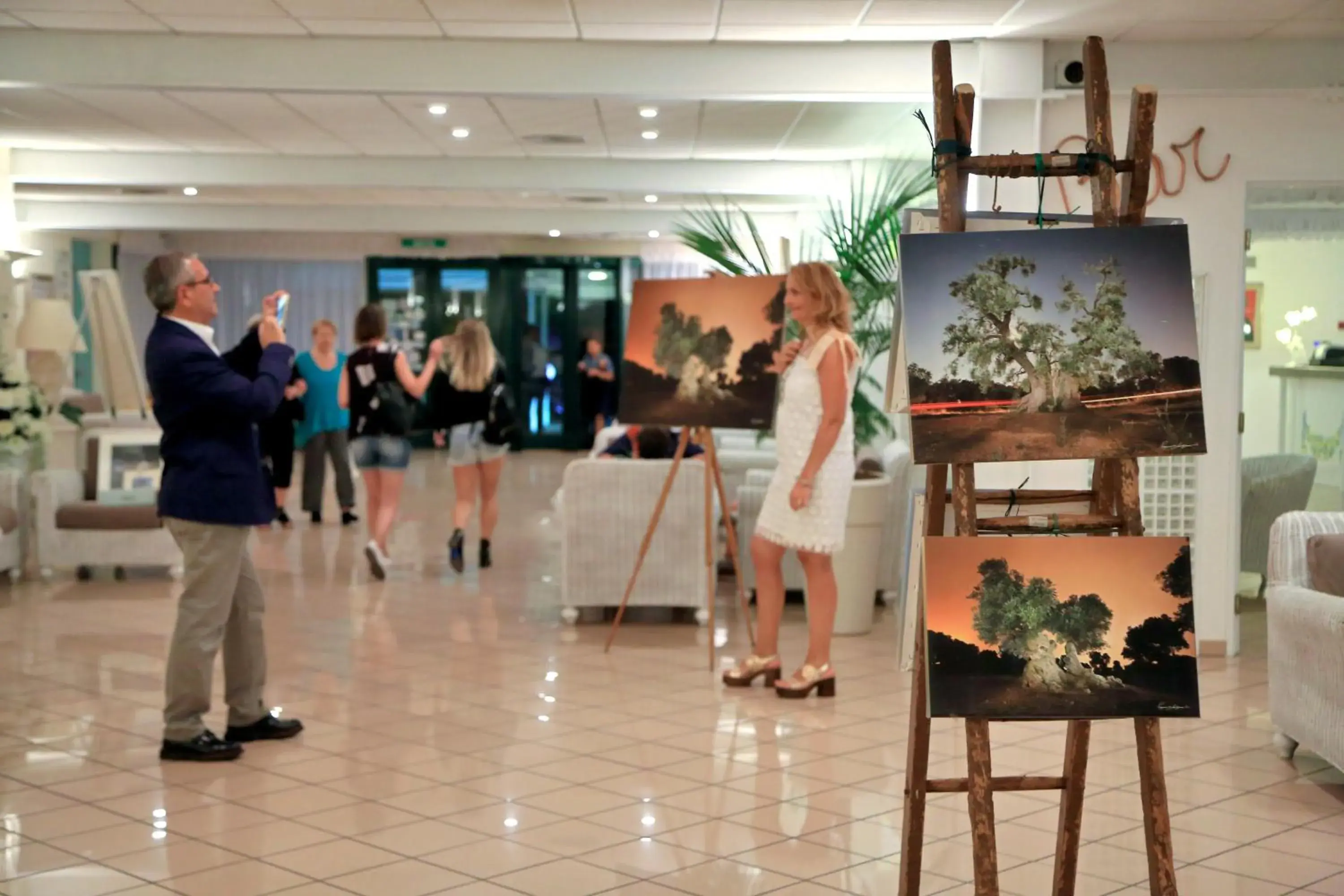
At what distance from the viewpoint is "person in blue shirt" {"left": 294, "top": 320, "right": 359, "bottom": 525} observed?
10539 millimetres

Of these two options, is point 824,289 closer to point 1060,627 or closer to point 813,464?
point 813,464

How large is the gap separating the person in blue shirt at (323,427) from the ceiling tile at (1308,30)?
653 centimetres

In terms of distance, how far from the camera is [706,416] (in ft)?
20.6

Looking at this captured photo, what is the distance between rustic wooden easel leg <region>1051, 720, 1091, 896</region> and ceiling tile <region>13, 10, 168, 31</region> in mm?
5545

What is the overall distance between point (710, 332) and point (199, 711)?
272cm

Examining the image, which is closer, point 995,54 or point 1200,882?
point 1200,882

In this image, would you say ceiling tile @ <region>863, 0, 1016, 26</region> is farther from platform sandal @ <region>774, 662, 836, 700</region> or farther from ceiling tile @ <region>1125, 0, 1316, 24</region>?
platform sandal @ <region>774, 662, 836, 700</region>

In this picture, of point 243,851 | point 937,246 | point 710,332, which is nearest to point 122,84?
point 710,332

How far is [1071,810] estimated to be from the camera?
127 inches

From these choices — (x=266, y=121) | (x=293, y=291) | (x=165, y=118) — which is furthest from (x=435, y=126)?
(x=293, y=291)

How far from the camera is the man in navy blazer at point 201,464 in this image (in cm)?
452

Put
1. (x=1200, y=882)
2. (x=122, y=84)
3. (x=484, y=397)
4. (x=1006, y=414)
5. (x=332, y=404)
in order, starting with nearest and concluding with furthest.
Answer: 1. (x=1006, y=414)
2. (x=1200, y=882)
3. (x=122, y=84)
4. (x=484, y=397)
5. (x=332, y=404)

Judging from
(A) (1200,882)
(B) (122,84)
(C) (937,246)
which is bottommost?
(A) (1200,882)

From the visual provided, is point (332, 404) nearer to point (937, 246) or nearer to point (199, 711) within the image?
point (199, 711)
